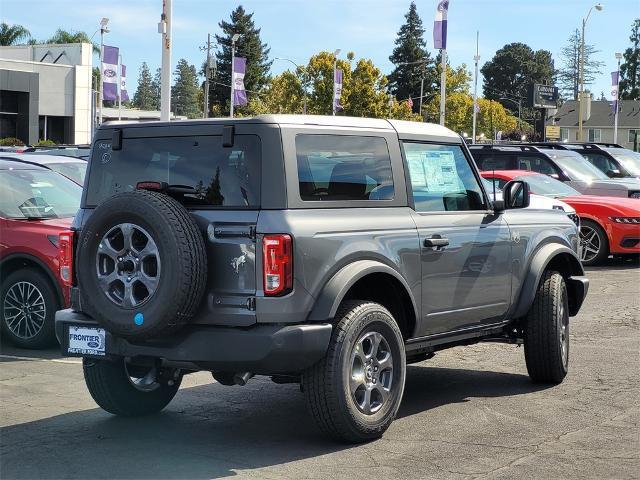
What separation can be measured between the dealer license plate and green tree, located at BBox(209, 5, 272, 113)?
289ft

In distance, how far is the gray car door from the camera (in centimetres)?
668

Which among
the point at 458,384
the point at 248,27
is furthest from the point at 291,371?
the point at 248,27

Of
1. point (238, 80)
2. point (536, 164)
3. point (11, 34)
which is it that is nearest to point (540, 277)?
point (536, 164)

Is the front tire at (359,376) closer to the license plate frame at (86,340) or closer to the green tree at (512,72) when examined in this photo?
the license plate frame at (86,340)

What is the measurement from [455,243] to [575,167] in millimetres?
14211

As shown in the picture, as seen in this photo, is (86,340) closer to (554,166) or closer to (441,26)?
(554,166)

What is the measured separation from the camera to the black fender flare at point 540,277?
25.1ft

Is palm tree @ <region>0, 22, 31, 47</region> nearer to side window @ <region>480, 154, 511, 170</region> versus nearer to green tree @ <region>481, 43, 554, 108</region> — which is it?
side window @ <region>480, 154, 511, 170</region>

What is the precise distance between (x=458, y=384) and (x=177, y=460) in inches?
119

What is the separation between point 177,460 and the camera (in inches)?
223

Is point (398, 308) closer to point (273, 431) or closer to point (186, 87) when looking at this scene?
point (273, 431)

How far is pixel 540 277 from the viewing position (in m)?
7.80

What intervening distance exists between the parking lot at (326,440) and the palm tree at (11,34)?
7432cm

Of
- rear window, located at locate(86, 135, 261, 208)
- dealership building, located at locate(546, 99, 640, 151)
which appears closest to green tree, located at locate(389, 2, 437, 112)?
dealership building, located at locate(546, 99, 640, 151)
